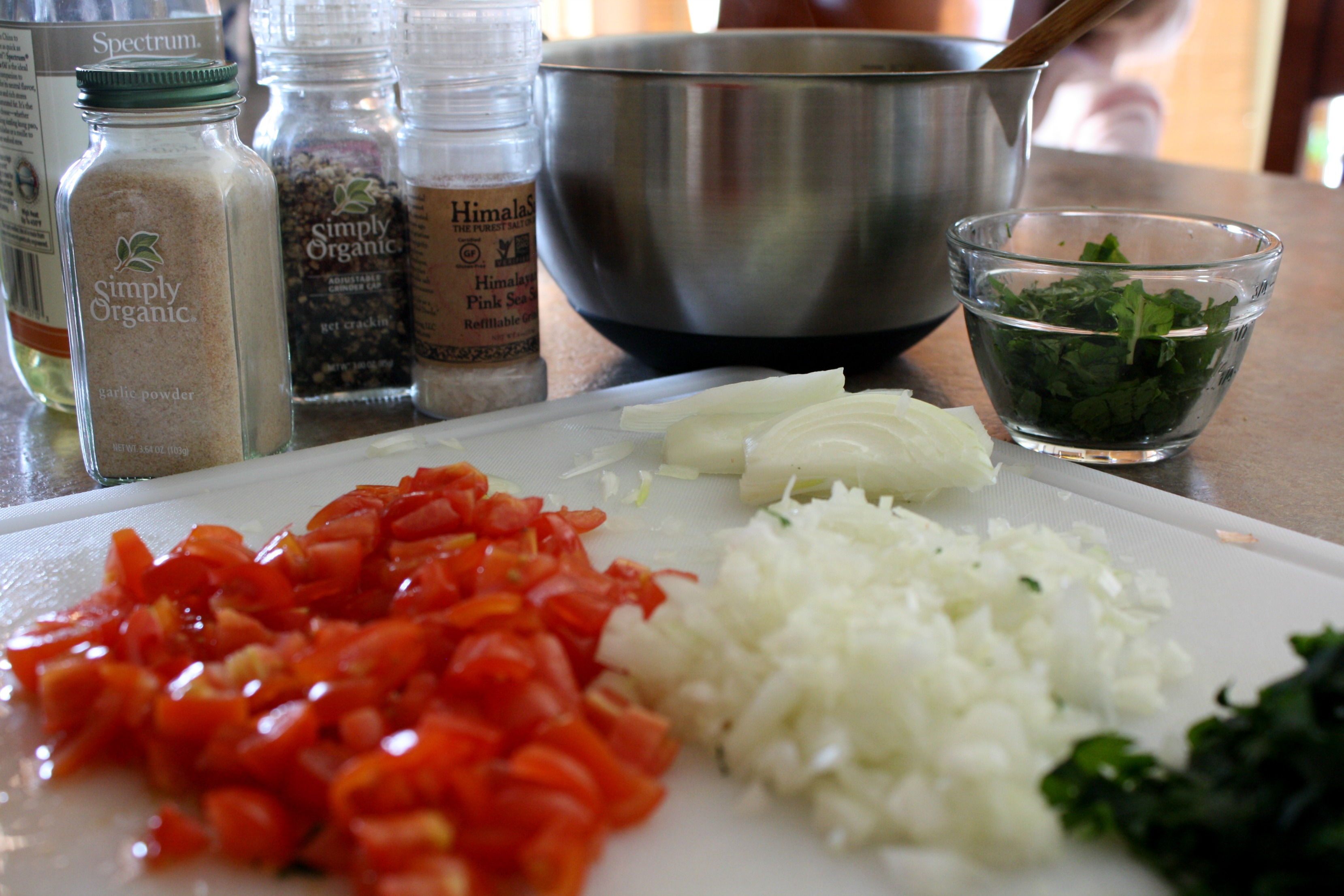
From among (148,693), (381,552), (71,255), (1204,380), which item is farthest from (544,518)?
(1204,380)

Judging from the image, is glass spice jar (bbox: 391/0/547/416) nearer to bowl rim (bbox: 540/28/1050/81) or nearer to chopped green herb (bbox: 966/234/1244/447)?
bowl rim (bbox: 540/28/1050/81)

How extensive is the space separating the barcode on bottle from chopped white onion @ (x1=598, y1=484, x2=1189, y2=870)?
0.83m

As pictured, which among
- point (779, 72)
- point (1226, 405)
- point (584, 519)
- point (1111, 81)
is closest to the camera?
point (584, 519)

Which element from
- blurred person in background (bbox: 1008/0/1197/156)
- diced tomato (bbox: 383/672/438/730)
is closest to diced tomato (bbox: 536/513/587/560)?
diced tomato (bbox: 383/672/438/730)

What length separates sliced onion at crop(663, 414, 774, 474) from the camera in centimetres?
119

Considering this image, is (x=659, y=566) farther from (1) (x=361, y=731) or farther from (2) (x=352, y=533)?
(1) (x=361, y=731)

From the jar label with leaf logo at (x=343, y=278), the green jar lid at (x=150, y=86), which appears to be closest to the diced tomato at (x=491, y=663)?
the green jar lid at (x=150, y=86)

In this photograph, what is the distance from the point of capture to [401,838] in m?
0.63

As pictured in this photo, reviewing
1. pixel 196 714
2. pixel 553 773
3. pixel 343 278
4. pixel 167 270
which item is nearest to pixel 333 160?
pixel 343 278

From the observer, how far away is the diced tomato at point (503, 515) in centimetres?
97

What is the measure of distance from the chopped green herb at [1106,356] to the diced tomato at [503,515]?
55cm

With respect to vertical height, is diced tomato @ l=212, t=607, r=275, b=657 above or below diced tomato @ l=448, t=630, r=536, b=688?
below

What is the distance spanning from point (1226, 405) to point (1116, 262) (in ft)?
1.06

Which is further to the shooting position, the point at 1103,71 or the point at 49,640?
the point at 1103,71
